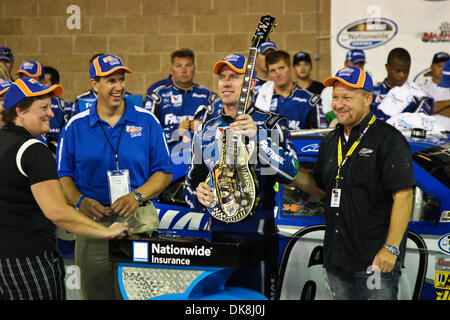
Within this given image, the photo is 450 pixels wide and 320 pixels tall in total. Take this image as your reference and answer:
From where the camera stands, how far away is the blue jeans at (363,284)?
3896mm

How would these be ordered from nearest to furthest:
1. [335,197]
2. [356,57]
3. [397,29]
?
[335,197] < [356,57] < [397,29]

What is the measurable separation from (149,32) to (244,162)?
296 inches

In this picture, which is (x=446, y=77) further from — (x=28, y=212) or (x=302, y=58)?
(x=28, y=212)

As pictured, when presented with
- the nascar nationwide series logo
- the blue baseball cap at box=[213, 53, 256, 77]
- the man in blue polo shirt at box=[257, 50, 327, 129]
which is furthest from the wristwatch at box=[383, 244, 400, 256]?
the nascar nationwide series logo

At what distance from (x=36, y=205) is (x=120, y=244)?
0.51 m

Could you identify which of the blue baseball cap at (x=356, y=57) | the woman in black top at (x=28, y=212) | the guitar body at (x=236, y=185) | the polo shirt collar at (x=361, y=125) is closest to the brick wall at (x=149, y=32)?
the blue baseball cap at (x=356, y=57)

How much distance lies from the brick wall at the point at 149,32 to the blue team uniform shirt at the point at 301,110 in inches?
116

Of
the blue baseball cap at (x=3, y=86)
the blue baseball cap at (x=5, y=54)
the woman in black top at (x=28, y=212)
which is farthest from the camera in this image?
the blue baseball cap at (x=5, y=54)

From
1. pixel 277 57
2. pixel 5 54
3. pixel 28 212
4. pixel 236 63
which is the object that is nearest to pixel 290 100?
pixel 277 57

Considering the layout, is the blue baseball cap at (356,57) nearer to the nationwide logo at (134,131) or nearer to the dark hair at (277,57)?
the dark hair at (277,57)

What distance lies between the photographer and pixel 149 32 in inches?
436

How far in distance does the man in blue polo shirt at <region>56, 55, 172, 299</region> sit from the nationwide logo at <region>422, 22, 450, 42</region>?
258 inches

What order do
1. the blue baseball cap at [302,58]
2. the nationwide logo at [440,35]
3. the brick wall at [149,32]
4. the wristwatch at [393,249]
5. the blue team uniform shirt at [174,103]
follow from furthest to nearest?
the brick wall at [149,32] < the nationwide logo at [440,35] < the blue baseball cap at [302,58] < the blue team uniform shirt at [174,103] < the wristwatch at [393,249]

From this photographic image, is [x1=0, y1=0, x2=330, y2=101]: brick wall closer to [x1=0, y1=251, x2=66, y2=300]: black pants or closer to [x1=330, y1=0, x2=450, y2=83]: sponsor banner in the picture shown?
[x1=330, y1=0, x2=450, y2=83]: sponsor banner
